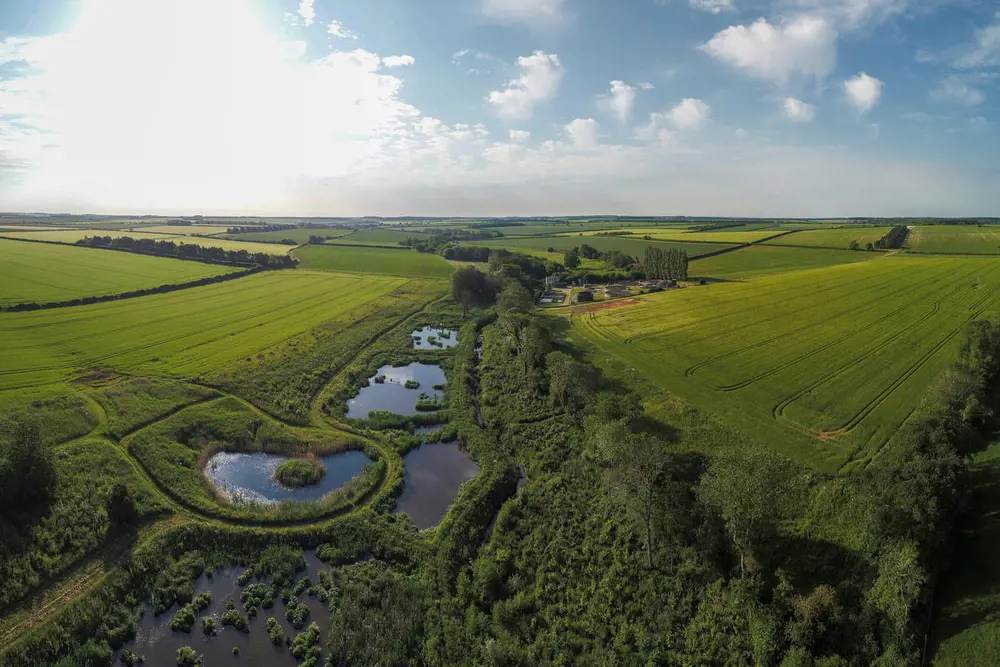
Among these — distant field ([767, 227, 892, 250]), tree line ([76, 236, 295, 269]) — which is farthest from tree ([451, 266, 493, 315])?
distant field ([767, 227, 892, 250])

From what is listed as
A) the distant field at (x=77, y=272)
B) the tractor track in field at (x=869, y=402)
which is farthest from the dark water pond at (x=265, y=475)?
the distant field at (x=77, y=272)

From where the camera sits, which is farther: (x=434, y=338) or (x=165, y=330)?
(x=434, y=338)

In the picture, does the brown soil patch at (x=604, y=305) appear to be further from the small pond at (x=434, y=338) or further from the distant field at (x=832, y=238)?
the distant field at (x=832, y=238)

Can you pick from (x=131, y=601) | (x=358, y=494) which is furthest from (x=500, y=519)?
(x=131, y=601)

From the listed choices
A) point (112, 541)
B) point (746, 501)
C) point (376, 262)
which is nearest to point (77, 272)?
point (376, 262)

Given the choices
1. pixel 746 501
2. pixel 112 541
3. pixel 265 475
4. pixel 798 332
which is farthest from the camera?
pixel 798 332

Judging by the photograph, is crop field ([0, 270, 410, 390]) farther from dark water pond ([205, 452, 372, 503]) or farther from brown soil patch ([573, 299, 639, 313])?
brown soil patch ([573, 299, 639, 313])

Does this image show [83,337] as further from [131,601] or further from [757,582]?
[757,582]

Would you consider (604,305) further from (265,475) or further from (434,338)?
(265,475)
